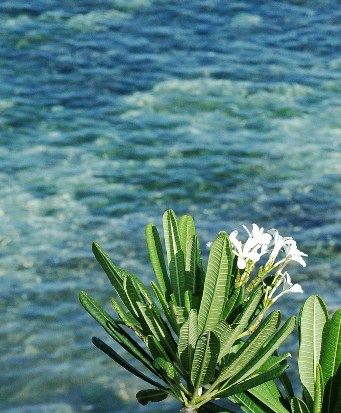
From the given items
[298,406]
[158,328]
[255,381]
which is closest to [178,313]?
[158,328]

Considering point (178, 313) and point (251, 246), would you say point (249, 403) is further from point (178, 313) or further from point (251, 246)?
point (251, 246)

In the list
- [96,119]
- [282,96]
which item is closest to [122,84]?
[96,119]

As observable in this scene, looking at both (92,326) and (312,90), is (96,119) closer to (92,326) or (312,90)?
(312,90)

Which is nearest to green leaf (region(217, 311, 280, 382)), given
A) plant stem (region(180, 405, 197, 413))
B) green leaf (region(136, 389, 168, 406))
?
plant stem (region(180, 405, 197, 413))

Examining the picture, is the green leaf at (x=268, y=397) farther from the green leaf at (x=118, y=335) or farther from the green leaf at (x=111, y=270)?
the green leaf at (x=111, y=270)

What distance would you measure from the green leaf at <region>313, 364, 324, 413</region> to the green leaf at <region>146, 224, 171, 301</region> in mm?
486

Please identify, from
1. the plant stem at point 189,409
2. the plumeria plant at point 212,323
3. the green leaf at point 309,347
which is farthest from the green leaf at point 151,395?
the green leaf at point 309,347

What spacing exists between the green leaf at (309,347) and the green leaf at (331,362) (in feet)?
0.07

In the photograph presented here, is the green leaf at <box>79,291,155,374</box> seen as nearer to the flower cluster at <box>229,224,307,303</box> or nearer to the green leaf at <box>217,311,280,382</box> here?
the green leaf at <box>217,311,280,382</box>

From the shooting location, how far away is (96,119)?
780 centimetres

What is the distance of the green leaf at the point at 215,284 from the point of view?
215 cm

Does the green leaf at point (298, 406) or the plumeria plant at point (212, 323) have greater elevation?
the plumeria plant at point (212, 323)

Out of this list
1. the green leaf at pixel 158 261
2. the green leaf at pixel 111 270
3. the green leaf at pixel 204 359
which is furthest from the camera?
the green leaf at pixel 158 261

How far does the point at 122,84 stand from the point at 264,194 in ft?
7.92
